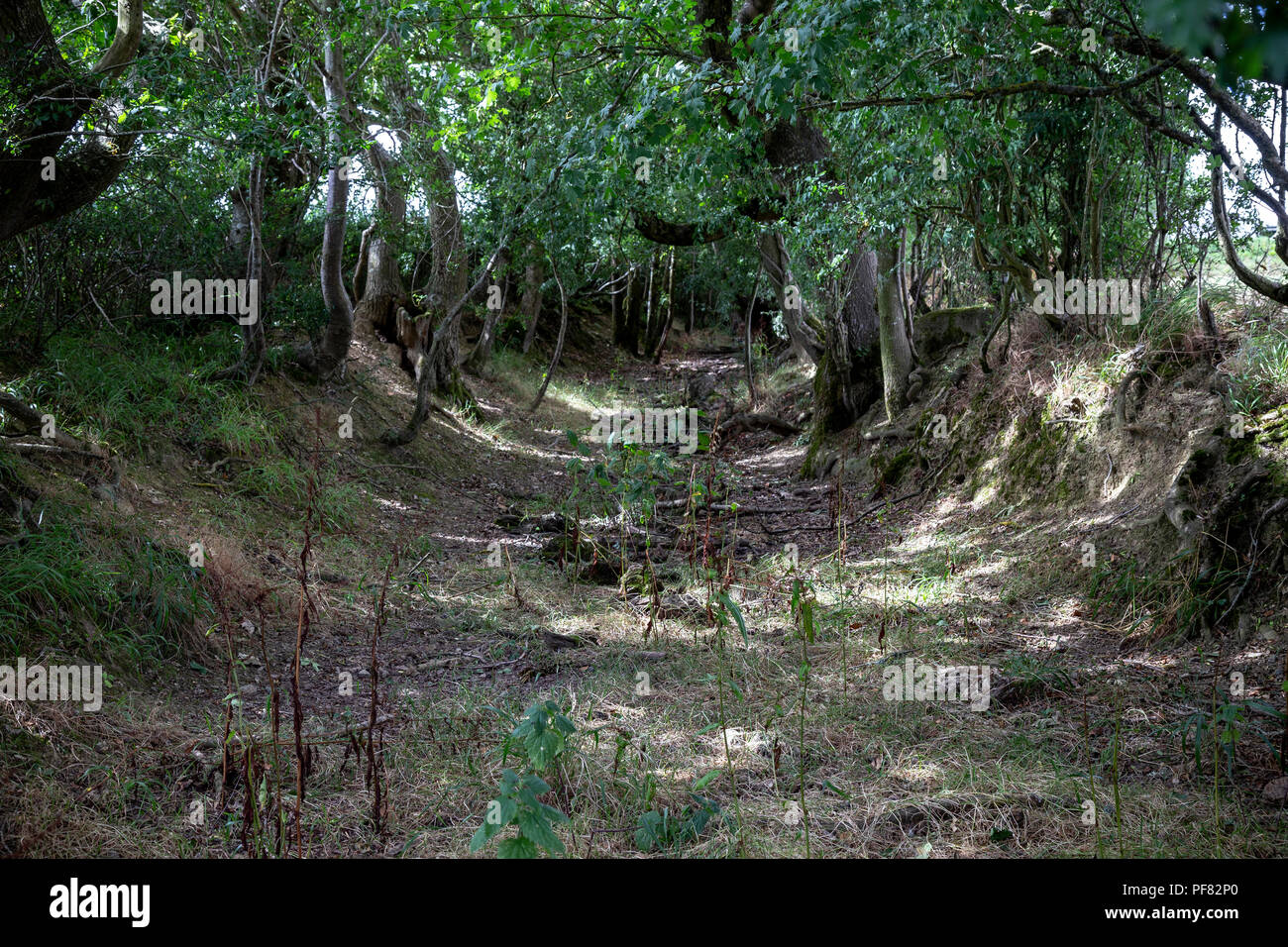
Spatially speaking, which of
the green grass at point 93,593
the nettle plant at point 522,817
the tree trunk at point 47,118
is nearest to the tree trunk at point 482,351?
the tree trunk at point 47,118

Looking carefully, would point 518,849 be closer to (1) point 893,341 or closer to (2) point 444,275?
(1) point 893,341

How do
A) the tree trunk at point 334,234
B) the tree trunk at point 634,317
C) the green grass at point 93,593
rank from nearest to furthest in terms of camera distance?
the green grass at point 93,593 → the tree trunk at point 334,234 → the tree trunk at point 634,317

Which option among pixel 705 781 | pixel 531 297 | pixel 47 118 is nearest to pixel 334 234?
pixel 47 118

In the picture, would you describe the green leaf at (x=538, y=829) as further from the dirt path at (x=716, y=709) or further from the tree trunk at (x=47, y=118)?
the tree trunk at (x=47, y=118)

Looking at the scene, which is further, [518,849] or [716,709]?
[716,709]

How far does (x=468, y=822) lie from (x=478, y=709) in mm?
952

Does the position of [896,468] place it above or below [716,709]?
above

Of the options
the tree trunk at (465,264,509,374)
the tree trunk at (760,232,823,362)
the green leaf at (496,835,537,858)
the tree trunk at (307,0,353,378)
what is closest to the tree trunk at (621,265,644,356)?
the tree trunk at (465,264,509,374)

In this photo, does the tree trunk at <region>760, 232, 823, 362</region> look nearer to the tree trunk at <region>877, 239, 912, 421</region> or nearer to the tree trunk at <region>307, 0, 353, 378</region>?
the tree trunk at <region>877, 239, 912, 421</region>

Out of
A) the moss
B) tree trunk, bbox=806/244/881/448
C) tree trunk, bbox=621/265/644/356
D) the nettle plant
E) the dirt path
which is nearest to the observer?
the nettle plant

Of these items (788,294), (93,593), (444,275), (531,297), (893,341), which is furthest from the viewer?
(531,297)

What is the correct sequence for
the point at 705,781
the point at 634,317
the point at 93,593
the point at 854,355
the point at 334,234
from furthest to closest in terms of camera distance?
the point at 634,317, the point at 854,355, the point at 334,234, the point at 93,593, the point at 705,781
